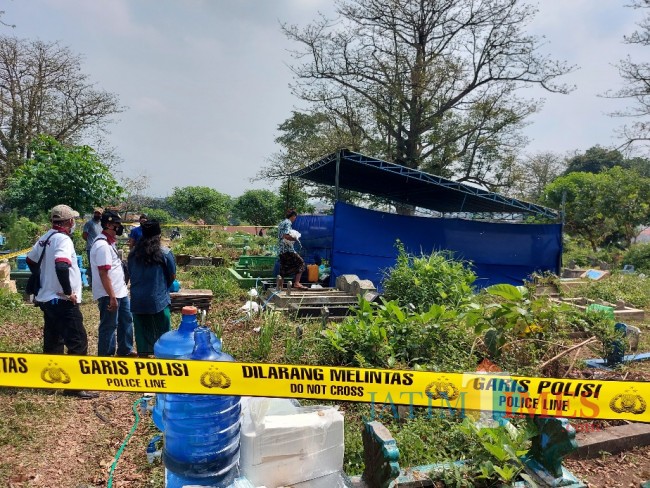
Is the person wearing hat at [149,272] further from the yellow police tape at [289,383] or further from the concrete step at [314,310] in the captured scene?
the concrete step at [314,310]

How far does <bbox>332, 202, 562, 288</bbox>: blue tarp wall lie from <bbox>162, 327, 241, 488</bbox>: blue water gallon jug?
6964 millimetres

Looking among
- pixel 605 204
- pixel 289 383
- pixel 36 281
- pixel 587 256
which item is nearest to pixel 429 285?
pixel 289 383

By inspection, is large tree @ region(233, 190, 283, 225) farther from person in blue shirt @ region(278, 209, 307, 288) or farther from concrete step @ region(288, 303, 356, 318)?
concrete step @ region(288, 303, 356, 318)

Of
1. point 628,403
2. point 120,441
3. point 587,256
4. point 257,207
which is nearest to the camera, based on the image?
point 628,403

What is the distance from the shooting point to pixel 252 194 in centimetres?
3916

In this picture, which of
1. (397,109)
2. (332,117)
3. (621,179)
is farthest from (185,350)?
(621,179)

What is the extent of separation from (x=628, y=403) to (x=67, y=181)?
1338 centimetres

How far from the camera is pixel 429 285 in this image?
6660mm

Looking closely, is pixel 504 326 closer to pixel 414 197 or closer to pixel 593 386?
pixel 593 386

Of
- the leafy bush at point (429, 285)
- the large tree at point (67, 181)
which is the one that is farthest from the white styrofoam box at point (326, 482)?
the large tree at point (67, 181)

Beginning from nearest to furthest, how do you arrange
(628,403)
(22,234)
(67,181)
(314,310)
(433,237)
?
1. (628,403)
2. (314,310)
3. (433,237)
4. (67,181)
5. (22,234)

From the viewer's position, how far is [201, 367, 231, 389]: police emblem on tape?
2.45 m

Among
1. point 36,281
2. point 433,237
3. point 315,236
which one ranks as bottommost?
point 36,281

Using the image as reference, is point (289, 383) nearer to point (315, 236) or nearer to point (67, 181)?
point (315, 236)
